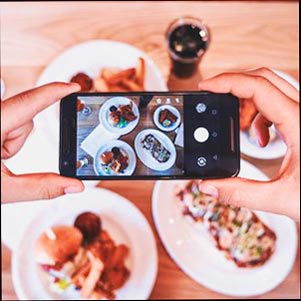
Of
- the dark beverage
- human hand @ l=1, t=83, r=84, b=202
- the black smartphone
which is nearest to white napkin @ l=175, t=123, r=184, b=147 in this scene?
the black smartphone

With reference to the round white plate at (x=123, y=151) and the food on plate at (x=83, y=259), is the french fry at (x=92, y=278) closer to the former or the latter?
the food on plate at (x=83, y=259)

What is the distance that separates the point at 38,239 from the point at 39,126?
0.17m

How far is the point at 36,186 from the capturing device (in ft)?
2.00

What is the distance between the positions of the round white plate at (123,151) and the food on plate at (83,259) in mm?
212

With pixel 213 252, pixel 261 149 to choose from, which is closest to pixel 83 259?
pixel 213 252

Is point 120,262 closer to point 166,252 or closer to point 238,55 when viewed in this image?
point 166,252

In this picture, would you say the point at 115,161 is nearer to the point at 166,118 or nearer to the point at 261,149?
the point at 166,118

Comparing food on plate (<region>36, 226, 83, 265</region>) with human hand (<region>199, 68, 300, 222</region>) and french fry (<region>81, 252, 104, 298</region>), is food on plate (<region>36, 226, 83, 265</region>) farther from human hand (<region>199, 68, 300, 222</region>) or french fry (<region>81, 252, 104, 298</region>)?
human hand (<region>199, 68, 300, 222</region>)

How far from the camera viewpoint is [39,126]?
0.85 meters

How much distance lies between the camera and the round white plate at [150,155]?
0.65 meters

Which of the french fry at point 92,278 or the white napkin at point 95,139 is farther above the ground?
the white napkin at point 95,139

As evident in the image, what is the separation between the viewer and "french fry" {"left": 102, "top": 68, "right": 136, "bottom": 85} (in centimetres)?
84

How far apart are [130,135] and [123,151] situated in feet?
0.07

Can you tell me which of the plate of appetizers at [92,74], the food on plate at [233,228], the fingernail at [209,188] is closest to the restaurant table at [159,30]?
the plate of appetizers at [92,74]
